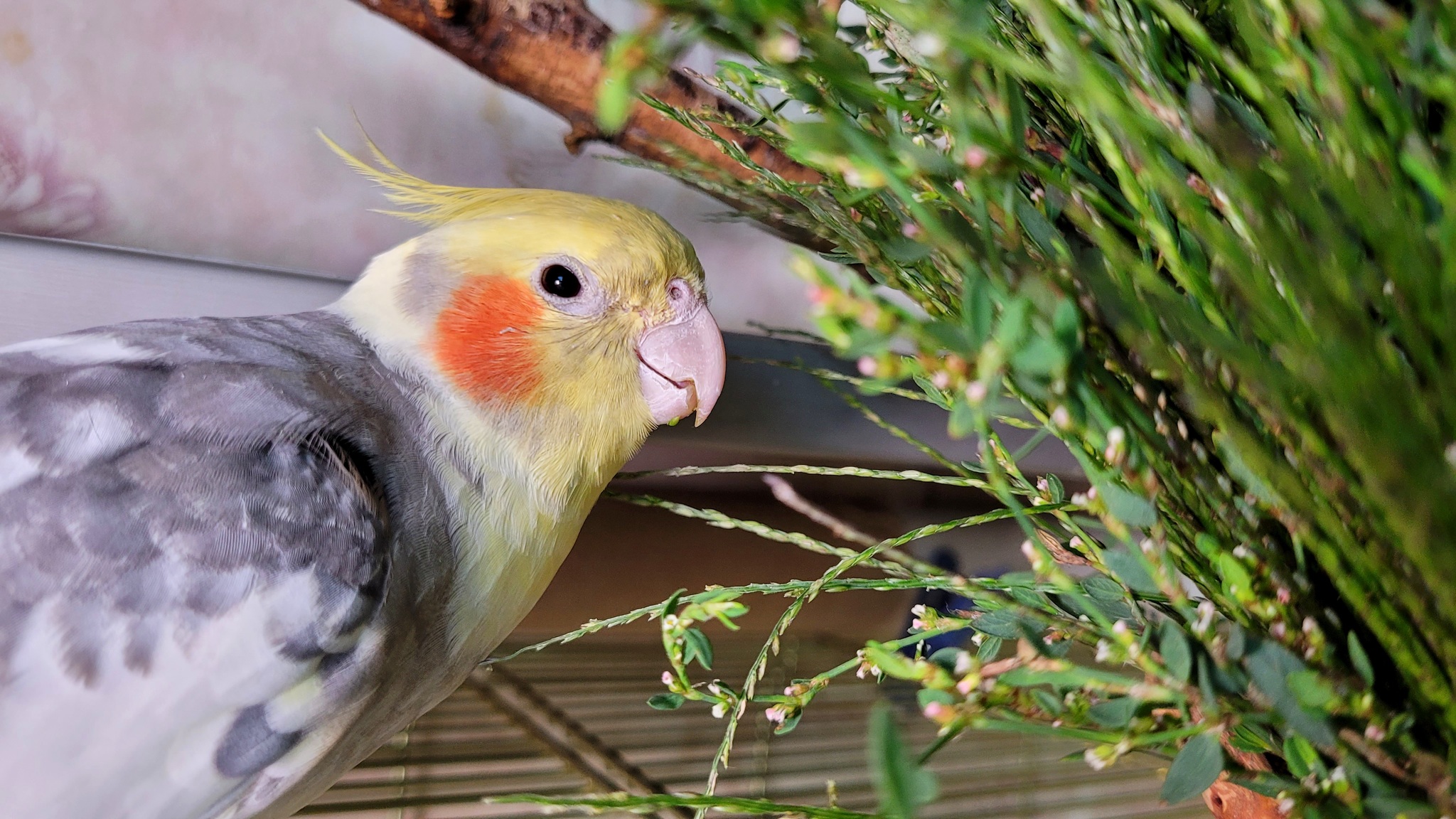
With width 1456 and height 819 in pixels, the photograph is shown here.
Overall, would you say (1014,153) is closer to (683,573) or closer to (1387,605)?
(1387,605)

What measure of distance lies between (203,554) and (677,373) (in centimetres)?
35

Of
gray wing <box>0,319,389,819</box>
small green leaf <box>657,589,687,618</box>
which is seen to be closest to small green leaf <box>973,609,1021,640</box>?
small green leaf <box>657,589,687,618</box>

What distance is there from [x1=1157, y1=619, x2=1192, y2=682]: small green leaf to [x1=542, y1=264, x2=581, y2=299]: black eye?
20.2 inches

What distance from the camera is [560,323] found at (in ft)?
2.10

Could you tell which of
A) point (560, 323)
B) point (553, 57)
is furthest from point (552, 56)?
point (560, 323)

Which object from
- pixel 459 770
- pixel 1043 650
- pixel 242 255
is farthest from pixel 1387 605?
pixel 242 255

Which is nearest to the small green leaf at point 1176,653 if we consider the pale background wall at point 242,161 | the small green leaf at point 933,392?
the small green leaf at point 933,392

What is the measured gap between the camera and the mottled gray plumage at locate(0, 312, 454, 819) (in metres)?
0.44

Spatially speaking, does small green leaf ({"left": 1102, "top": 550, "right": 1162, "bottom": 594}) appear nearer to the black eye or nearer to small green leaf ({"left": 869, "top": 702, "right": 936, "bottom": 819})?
small green leaf ({"left": 869, "top": 702, "right": 936, "bottom": 819})

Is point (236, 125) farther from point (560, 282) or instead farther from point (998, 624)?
point (998, 624)

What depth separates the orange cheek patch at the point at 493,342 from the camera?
2.07 feet

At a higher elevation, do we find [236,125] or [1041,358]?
[1041,358]

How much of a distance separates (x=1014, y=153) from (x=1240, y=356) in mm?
66

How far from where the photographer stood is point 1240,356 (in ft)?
0.59
